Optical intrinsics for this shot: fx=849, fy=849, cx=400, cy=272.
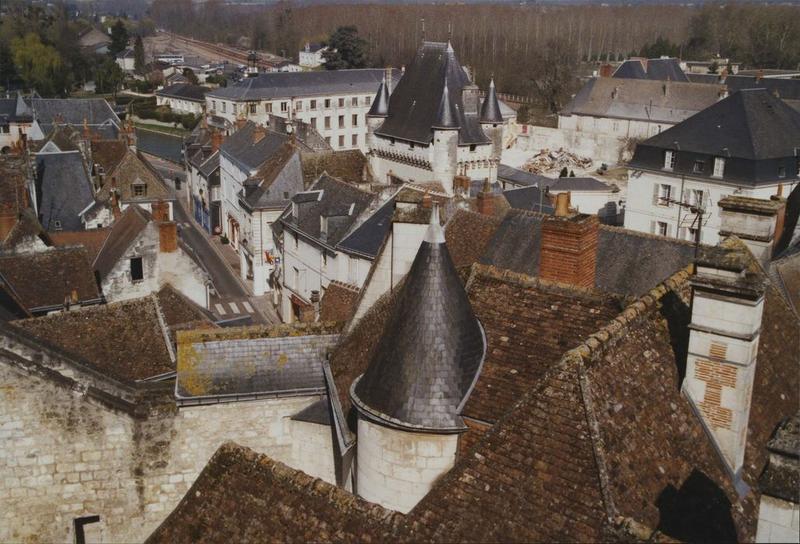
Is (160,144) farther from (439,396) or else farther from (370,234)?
(439,396)

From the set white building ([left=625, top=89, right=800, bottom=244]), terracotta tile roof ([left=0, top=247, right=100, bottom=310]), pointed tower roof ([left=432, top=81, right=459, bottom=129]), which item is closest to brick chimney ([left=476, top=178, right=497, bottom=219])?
terracotta tile roof ([left=0, top=247, right=100, bottom=310])

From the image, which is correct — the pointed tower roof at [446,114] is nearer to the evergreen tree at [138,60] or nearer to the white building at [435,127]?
the white building at [435,127]

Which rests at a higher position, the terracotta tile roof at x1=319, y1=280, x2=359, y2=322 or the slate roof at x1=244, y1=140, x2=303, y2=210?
the terracotta tile roof at x1=319, y1=280, x2=359, y2=322

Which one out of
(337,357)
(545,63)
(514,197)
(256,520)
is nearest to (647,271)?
(337,357)

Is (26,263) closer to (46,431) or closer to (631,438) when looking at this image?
(46,431)

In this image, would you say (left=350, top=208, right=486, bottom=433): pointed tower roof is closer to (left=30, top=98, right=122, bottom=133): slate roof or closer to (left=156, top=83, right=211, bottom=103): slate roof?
(left=30, top=98, right=122, bottom=133): slate roof
